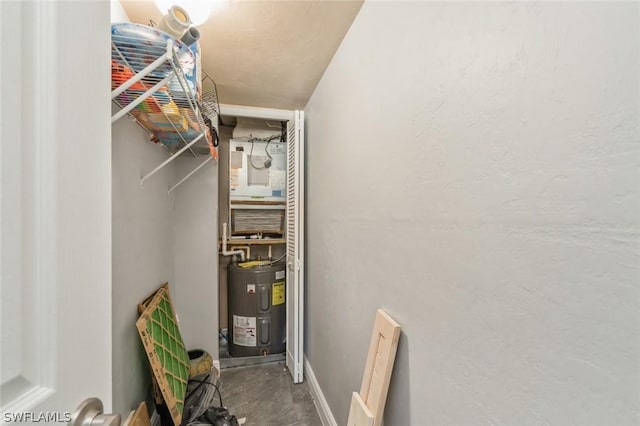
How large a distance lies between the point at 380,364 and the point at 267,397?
1.59m

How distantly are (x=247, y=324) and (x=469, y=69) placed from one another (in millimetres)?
2705

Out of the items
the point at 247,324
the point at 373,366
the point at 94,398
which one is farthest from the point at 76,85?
the point at 247,324

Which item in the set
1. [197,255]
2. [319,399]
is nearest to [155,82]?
[197,255]

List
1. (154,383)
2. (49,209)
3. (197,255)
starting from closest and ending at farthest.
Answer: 1. (49,209)
2. (154,383)
3. (197,255)

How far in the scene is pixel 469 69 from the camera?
0.70 meters

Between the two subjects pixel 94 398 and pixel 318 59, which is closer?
pixel 94 398

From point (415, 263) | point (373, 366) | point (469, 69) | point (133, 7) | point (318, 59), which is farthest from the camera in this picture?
point (318, 59)

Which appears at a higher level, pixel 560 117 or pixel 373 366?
pixel 560 117

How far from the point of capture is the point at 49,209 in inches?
15.4

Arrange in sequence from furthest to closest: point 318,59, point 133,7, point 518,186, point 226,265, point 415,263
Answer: point 226,265 → point 318,59 → point 133,7 → point 415,263 → point 518,186

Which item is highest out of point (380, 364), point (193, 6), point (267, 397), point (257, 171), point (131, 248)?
point (193, 6)

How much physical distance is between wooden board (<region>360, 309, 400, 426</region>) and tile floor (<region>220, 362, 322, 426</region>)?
110 cm

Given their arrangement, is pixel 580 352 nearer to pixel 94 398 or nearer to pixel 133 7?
pixel 94 398

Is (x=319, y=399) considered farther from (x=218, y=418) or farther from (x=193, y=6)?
(x=193, y=6)
